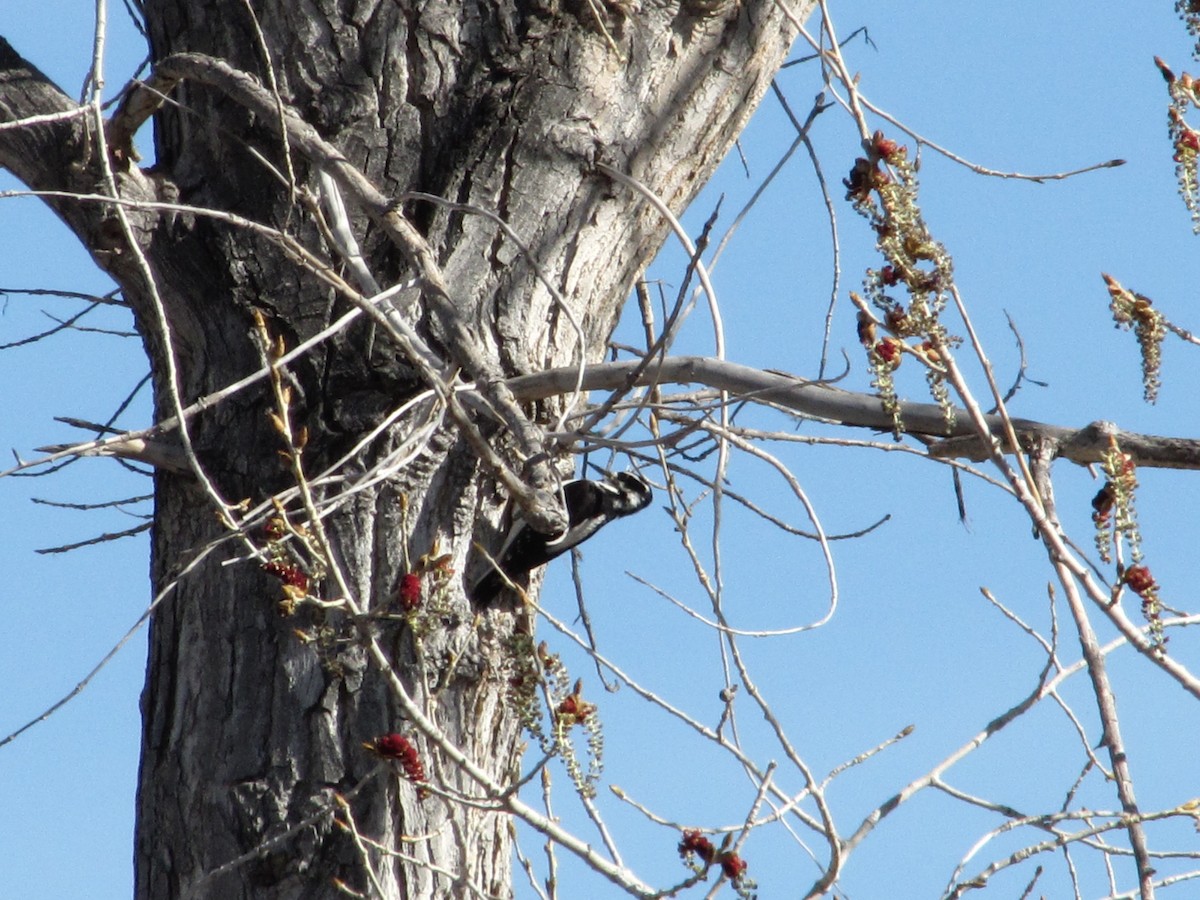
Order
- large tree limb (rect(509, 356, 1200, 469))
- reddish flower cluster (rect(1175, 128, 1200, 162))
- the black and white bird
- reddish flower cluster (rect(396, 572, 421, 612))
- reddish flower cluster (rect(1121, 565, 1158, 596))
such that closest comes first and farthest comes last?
reddish flower cluster (rect(1121, 565, 1158, 596)) < reddish flower cluster (rect(1175, 128, 1200, 162)) < large tree limb (rect(509, 356, 1200, 469)) < reddish flower cluster (rect(396, 572, 421, 612)) < the black and white bird

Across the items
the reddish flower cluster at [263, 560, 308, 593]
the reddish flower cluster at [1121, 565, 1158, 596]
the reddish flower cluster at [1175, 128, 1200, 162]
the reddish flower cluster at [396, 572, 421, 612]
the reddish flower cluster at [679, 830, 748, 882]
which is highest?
the reddish flower cluster at [1175, 128, 1200, 162]

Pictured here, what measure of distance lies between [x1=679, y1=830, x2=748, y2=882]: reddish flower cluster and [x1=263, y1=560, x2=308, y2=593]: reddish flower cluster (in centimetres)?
66

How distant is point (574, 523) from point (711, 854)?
2.71ft

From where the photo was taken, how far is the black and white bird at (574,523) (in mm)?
2346

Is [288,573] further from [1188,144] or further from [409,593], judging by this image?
[1188,144]

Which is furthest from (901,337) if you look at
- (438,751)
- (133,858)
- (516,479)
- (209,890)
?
(133,858)

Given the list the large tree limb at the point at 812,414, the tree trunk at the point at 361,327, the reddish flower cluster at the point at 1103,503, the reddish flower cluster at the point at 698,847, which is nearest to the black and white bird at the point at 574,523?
the tree trunk at the point at 361,327

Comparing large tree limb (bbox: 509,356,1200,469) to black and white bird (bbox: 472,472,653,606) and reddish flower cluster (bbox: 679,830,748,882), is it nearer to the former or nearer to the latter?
black and white bird (bbox: 472,472,653,606)

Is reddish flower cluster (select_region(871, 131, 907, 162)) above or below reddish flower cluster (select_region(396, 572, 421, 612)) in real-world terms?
above

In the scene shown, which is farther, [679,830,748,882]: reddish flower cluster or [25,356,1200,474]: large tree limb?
[25,356,1200,474]: large tree limb

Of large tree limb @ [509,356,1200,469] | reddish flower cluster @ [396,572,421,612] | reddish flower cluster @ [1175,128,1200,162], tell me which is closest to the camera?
reddish flower cluster @ [1175,128,1200,162]

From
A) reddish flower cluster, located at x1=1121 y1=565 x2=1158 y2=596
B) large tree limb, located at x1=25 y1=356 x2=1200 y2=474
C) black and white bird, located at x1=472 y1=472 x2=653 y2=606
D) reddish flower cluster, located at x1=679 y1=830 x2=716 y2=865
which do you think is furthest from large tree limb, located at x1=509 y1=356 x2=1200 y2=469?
reddish flower cluster, located at x1=679 y1=830 x2=716 y2=865

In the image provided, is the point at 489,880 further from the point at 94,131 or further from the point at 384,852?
the point at 94,131

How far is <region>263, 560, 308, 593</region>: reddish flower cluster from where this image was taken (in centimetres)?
203
